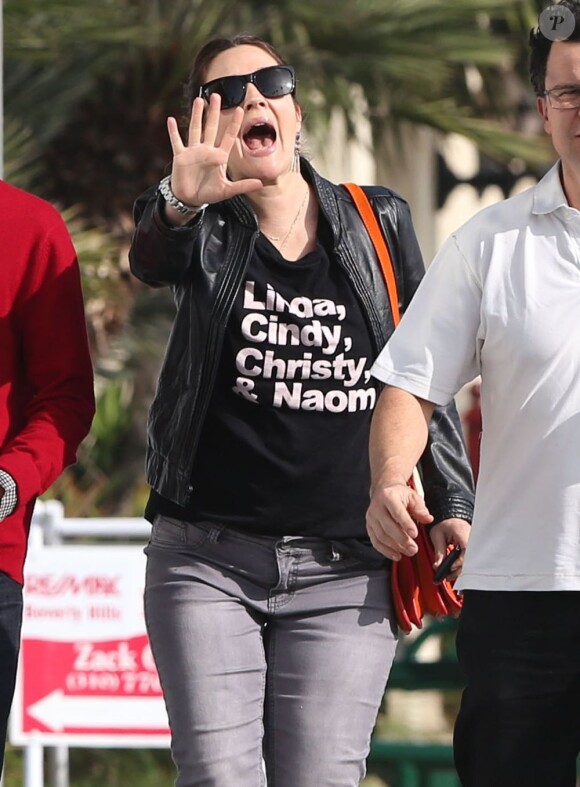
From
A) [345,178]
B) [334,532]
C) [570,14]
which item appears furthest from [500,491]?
[345,178]

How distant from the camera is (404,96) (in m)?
9.70

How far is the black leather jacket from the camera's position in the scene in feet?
10.1

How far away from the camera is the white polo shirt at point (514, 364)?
2.72 m

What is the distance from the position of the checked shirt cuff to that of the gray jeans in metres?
0.34

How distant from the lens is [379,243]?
3.26 m

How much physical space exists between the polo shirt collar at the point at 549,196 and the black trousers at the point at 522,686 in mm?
647

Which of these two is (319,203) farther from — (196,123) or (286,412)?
(286,412)

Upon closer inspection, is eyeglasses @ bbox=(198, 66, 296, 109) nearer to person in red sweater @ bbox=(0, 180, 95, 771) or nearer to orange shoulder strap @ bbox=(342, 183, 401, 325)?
orange shoulder strap @ bbox=(342, 183, 401, 325)

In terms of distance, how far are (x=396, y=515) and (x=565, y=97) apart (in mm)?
757

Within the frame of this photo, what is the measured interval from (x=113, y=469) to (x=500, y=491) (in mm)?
7096

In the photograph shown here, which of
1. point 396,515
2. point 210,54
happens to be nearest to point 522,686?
point 396,515

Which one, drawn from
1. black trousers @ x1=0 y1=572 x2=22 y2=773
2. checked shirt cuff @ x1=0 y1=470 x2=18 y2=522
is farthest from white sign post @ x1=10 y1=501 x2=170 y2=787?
checked shirt cuff @ x1=0 y1=470 x2=18 y2=522

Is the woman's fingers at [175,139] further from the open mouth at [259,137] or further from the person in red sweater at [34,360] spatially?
the person in red sweater at [34,360]

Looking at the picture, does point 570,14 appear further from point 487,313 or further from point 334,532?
point 334,532
